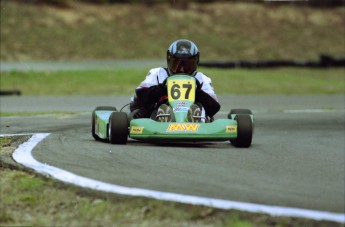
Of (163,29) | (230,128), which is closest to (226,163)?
(230,128)

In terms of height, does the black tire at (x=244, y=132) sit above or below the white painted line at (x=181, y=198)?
below

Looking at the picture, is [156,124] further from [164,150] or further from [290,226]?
[290,226]

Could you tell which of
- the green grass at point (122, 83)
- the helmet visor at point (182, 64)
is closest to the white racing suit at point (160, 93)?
the helmet visor at point (182, 64)

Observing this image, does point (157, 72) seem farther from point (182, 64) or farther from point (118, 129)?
point (118, 129)

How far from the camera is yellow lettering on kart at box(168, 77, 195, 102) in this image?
32.5 ft

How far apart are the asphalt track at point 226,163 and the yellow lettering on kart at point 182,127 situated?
0.57 ft

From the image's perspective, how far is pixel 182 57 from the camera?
1011cm

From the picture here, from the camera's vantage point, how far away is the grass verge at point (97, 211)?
5297mm

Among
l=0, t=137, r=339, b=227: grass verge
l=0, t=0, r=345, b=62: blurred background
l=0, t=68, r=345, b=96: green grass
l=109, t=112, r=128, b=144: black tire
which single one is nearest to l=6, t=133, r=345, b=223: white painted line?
l=0, t=137, r=339, b=227: grass verge

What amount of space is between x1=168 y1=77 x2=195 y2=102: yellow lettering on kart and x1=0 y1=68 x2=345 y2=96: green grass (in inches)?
509

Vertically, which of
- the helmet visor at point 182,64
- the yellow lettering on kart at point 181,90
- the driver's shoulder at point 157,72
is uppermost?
the helmet visor at point 182,64

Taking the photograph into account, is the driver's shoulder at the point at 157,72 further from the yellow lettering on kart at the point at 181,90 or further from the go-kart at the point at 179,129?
the go-kart at the point at 179,129

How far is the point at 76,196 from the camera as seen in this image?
6008 mm

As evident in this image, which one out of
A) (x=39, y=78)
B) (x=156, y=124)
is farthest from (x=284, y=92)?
(x=156, y=124)
